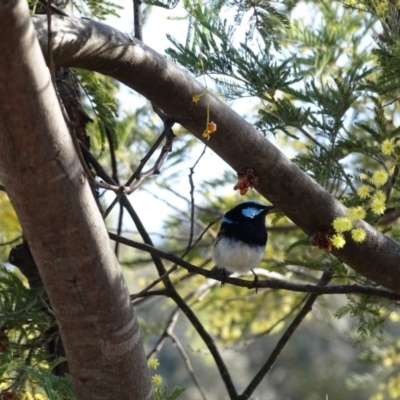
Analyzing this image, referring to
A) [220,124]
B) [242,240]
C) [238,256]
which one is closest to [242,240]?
[242,240]

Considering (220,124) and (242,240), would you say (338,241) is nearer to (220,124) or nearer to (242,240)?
(220,124)

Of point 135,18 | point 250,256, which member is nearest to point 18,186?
point 135,18

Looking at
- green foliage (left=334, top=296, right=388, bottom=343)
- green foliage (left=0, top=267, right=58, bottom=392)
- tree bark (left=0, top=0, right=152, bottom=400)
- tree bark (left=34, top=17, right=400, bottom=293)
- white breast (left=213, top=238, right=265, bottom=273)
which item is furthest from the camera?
white breast (left=213, top=238, right=265, bottom=273)

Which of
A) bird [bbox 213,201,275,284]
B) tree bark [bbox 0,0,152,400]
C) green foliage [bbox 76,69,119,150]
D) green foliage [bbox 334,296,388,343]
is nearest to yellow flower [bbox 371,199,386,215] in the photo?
green foliage [bbox 334,296,388,343]

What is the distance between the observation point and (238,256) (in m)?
3.62

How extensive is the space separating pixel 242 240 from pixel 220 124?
1.63 metres

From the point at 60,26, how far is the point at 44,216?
0.47 m

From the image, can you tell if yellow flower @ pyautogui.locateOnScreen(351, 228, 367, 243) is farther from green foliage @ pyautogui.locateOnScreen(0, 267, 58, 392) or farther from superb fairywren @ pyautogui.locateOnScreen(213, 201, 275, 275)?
superb fairywren @ pyautogui.locateOnScreen(213, 201, 275, 275)

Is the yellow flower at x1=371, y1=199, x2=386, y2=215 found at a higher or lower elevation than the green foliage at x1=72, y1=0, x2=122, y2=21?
lower

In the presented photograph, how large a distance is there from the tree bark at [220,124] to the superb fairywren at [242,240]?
119cm

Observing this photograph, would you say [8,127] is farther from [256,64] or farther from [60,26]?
[256,64]

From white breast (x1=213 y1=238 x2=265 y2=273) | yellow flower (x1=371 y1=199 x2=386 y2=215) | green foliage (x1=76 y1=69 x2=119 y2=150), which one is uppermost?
white breast (x1=213 y1=238 x2=265 y2=273)

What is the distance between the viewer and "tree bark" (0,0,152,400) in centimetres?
138

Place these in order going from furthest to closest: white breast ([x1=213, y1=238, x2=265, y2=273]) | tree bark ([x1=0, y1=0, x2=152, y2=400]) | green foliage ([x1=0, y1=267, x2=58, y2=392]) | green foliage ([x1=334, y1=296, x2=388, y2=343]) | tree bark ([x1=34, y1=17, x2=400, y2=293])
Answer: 1. white breast ([x1=213, y1=238, x2=265, y2=273])
2. green foliage ([x1=334, y1=296, x2=388, y2=343])
3. green foliage ([x1=0, y1=267, x2=58, y2=392])
4. tree bark ([x1=34, y1=17, x2=400, y2=293])
5. tree bark ([x1=0, y1=0, x2=152, y2=400])
